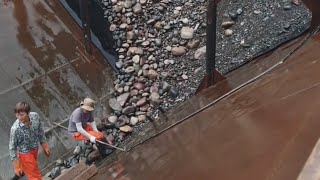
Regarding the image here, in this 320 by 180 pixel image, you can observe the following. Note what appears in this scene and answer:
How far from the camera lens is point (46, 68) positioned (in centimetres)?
869

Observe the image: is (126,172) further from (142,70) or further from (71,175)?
(142,70)

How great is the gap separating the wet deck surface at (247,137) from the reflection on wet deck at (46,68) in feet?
6.05

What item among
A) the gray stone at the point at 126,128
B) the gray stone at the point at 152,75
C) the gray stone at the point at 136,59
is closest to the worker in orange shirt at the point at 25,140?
the gray stone at the point at 126,128

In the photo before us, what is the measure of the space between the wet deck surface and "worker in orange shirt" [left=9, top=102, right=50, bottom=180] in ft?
2.72

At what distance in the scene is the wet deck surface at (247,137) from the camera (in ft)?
19.4

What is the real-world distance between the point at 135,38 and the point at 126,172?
125 inches

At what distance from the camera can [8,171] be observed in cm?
743

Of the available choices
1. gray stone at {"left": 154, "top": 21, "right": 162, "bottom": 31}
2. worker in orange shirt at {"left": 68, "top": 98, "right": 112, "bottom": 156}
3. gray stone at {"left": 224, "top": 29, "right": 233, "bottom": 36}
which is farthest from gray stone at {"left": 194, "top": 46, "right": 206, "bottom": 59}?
worker in orange shirt at {"left": 68, "top": 98, "right": 112, "bottom": 156}

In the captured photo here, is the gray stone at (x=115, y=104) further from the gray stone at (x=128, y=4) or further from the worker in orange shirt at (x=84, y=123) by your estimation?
the gray stone at (x=128, y=4)

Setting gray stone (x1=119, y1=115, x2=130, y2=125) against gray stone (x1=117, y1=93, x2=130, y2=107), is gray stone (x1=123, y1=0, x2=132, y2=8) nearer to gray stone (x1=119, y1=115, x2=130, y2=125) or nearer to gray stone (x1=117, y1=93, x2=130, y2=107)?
gray stone (x1=117, y1=93, x2=130, y2=107)

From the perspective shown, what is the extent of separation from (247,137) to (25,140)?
2.54 metres

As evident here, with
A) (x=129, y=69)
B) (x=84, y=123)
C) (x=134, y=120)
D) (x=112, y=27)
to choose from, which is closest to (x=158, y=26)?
(x=112, y=27)

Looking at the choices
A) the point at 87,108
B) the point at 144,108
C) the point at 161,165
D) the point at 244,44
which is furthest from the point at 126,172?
the point at 244,44

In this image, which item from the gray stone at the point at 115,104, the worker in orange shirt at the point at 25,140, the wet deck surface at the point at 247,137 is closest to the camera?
the wet deck surface at the point at 247,137
